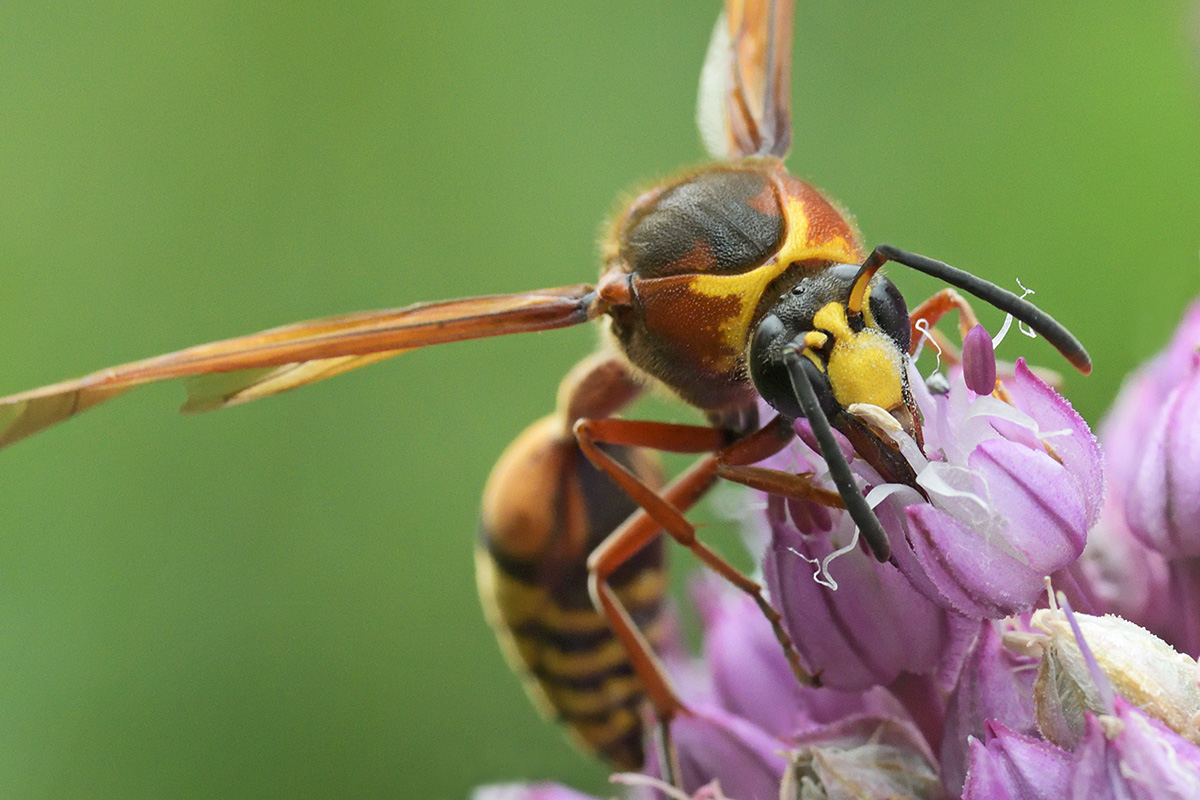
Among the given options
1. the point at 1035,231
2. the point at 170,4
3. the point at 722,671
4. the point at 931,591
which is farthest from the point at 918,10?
the point at 931,591

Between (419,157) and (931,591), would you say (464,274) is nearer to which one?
(419,157)

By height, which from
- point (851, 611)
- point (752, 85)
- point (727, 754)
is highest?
point (752, 85)

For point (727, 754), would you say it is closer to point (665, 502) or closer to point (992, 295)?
point (665, 502)

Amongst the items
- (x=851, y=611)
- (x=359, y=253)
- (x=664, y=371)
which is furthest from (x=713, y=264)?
(x=359, y=253)

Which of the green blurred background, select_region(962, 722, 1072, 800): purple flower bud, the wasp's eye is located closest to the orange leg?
the wasp's eye

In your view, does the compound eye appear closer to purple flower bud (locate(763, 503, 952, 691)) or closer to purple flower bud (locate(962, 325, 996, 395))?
purple flower bud (locate(962, 325, 996, 395))

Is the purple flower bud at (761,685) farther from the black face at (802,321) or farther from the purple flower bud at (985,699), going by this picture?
the black face at (802,321)
